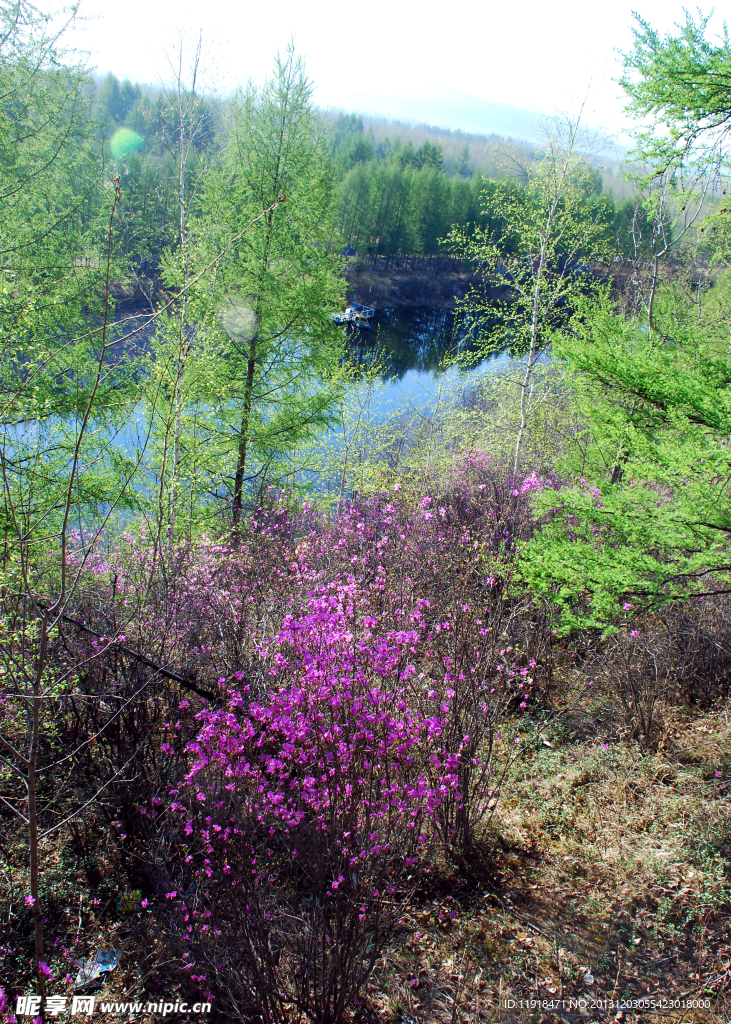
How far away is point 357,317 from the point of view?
32.7 meters

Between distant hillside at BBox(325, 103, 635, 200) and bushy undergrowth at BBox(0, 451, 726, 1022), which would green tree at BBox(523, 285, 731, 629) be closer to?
bushy undergrowth at BBox(0, 451, 726, 1022)

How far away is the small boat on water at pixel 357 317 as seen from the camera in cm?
3179

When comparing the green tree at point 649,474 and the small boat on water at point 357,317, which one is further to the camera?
the small boat on water at point 357,317

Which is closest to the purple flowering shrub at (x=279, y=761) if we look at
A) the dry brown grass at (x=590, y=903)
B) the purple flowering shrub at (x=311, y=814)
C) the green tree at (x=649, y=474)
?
the purple flowering shrub at (x=311, y=814)

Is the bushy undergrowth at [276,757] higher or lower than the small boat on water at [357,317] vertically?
lower

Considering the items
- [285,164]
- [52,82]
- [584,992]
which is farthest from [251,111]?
[584,992]

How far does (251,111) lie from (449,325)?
110ft

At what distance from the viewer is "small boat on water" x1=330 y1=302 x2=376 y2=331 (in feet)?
104

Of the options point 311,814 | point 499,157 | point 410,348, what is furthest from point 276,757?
point 410,348

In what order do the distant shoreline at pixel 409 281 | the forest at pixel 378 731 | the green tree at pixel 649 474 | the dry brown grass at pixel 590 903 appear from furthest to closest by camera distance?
the distant shoreline at pixel 409 281 → the green tree at pixel 649 474 → the dry brown grass at pixel 590 903 → the forest at pixel 378 731

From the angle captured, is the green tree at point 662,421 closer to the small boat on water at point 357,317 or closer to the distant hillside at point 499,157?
the distant hillside at point 499,157

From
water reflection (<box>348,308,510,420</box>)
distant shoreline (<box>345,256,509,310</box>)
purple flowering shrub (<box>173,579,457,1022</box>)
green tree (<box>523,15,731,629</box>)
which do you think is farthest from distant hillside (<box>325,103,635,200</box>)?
water reflection (<box>348,308,510,420</box>)

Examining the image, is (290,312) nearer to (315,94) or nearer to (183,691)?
(315,94)

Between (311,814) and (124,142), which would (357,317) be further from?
(311,814)
